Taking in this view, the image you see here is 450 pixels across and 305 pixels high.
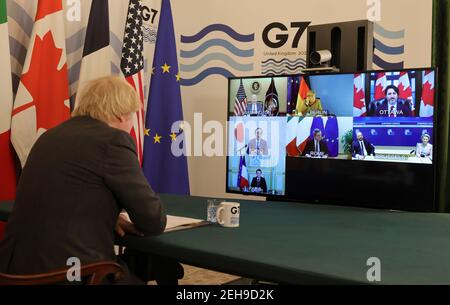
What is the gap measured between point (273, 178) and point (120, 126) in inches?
46.7

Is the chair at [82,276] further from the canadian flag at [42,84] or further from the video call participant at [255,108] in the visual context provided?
the canadian flag at [42,84]

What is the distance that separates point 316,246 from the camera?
1.68m

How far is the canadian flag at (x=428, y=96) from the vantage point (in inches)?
95.7

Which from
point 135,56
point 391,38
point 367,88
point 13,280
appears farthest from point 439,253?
point 135,56

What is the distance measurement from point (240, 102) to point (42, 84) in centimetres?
130

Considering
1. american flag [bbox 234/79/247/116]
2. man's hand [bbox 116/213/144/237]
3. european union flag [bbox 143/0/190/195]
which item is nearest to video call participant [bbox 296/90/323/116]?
american flag [bbox 234/79/247/116]

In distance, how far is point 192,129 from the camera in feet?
14.1

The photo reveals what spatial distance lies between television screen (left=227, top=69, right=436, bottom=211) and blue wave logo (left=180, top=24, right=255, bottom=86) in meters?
1.20

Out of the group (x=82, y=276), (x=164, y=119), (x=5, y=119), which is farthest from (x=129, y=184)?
(x=164, y=119)

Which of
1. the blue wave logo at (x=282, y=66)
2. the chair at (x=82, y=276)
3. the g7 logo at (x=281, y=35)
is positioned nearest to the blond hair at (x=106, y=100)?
the chair at (x=82, y=276)

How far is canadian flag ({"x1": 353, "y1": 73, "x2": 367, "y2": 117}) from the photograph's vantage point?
8.47ft
